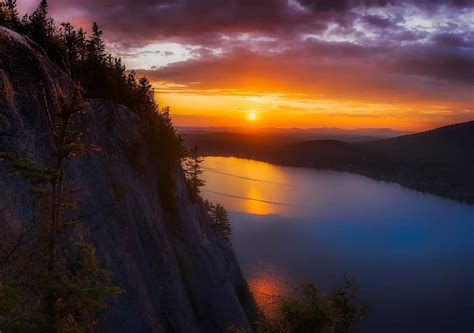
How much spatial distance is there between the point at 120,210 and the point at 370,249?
3288 inches

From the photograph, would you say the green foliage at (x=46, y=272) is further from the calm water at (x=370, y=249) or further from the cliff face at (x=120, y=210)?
the calm water at (x=370, y=249)

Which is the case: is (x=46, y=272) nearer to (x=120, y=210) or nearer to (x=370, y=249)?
(x=120, y=210)

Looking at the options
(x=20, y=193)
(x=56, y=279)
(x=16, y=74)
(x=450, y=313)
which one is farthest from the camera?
(x=450, y=313)

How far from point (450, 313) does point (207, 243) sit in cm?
4927

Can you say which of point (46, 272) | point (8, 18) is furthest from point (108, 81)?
point (46, 272)

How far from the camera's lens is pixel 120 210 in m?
22.8

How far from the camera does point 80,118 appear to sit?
20.9 m

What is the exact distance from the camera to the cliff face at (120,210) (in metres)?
15.5

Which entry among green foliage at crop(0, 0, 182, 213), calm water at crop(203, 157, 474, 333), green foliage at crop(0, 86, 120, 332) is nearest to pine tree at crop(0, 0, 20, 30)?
green foliage at crop(0, 0, 182, 213)

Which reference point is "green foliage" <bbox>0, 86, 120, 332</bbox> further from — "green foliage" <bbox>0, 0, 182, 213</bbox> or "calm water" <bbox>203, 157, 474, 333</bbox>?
"calm water" <bbox>203, 157, 474, 333</bbox>

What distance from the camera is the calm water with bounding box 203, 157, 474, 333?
214ft

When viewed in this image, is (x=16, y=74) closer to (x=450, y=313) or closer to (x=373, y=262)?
(x=450, y=313)

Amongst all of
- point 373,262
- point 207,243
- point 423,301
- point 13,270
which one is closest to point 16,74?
point 13,270

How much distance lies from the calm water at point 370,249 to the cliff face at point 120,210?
28.6 meters
